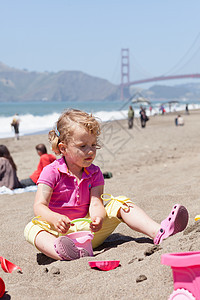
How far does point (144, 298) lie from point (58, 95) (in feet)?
480

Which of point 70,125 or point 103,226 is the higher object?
point 70,125

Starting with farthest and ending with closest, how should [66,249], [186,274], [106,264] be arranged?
[66,249] < [106,264] < [186,274]

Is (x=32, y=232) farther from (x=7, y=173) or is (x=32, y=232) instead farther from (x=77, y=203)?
(x=7, y=173)

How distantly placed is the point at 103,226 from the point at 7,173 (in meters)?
2.81

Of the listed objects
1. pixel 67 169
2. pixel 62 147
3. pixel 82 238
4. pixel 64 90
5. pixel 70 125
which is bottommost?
pixel 64 90

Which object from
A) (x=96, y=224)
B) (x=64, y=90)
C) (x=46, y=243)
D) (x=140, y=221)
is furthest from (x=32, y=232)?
(x=64, y=90)

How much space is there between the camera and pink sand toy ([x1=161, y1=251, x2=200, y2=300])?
1293 millimetres

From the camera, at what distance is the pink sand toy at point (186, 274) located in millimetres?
1293

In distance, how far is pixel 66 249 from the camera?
6.79 feet

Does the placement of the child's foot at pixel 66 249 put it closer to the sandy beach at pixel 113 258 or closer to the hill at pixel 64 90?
the sandy beach at pixel 113 258

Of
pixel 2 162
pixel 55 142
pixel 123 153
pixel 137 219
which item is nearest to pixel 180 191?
pixel 137 219

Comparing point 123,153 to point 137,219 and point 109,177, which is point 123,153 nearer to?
point 109,177

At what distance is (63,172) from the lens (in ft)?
7.77

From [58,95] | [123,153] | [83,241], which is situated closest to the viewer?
[83,241]
